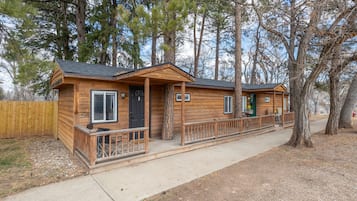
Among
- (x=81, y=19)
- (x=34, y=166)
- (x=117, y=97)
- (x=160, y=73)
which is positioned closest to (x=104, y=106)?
(x=117, y=97)

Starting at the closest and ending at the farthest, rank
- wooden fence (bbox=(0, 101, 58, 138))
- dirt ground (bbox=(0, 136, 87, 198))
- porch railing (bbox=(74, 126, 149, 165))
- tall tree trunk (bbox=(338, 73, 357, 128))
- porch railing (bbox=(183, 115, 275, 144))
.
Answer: dirt ground (bbox=(0, 136, 87, 198)), porch railing (bbox=(74, 126, 149, 165)), porch railing (bbox=(183, 115, 275, 144)), wooden fence (bbox=(0, 101, 58, 138)), tall tree trunk (bbox=(338, 73, 357, 128))

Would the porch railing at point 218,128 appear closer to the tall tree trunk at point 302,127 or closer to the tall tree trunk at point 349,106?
the tall tree trunk at point 302,127

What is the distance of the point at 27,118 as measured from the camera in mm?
8422

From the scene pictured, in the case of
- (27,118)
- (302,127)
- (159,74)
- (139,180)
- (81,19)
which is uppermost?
(81,19)

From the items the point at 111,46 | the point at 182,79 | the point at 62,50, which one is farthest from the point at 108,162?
the point at 62,50

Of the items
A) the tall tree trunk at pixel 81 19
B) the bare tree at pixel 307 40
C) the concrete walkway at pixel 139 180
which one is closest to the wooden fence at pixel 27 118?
the tall tree trunk at pixel 81 19

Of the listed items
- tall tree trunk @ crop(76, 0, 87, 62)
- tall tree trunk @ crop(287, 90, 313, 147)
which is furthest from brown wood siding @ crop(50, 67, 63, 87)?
tall tree trunk @ crop(287, 90, 313, 147)

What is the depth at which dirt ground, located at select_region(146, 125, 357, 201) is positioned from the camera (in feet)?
10.6

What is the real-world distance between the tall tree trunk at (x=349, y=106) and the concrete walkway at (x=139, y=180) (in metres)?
8.54

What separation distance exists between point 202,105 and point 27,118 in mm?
8282

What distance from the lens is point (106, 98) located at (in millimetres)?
6387

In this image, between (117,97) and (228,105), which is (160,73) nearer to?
(117,97)

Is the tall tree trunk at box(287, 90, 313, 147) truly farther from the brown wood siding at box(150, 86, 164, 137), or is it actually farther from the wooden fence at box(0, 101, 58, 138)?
the wooden fence at box(0, 101, 58, 138)

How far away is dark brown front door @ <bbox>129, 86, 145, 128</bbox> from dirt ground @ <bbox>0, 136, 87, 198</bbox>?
2277 millimetres
